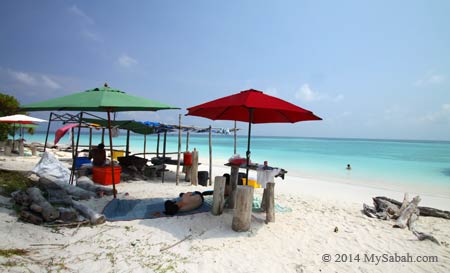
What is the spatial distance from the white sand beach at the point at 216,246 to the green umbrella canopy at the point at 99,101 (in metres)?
1.97

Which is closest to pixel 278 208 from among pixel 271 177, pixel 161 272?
pixel 271 177

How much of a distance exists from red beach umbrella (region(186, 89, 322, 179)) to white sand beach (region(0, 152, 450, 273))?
1.72 m

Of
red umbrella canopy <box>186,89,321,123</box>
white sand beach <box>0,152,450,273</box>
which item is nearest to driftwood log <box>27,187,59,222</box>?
white sand beach <box>0,152,450,273</box>

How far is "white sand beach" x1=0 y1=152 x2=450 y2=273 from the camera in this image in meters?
3.13

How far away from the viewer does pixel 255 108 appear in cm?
515

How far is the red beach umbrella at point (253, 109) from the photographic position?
13.8ft

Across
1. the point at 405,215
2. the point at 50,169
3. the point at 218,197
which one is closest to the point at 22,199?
the point at 50,169

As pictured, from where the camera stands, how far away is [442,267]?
354 centimetres

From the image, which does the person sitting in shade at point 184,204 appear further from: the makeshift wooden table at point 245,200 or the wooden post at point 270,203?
the wooden post at point 270,203

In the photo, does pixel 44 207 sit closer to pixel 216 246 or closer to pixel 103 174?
pixel 216 246

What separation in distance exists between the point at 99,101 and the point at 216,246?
3456 mm

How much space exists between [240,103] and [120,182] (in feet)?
19.8

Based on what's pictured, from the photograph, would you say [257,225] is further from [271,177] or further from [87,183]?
[87,183]

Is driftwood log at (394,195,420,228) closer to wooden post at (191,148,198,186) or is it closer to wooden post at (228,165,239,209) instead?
wooden post at (228,165,239,209)
